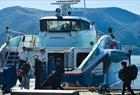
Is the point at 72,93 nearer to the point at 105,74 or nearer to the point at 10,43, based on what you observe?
the point at 105,74

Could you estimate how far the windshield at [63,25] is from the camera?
106ft

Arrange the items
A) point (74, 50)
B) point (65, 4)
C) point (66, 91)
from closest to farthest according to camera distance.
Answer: point (66, 91)
point (74, 50)
point (65, 4)

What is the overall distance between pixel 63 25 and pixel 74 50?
3.03m

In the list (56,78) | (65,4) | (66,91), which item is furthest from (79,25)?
(66,91)

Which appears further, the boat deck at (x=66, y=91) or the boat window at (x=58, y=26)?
the boat window at (x=58, y=26)

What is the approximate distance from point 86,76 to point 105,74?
6.83 ft

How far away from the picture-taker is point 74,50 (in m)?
29.8

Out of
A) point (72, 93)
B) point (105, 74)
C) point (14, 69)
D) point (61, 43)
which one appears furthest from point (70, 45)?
point (72, 93)

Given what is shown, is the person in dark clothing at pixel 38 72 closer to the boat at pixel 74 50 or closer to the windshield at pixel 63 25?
the boat at pixel 74 50

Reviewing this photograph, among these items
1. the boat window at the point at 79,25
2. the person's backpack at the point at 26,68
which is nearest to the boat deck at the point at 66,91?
the person's backpack at the point at 26,68

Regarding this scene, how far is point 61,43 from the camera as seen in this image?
31.3m

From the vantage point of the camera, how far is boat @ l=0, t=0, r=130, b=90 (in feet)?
90.0

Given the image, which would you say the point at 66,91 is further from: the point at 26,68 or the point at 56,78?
the point at 26,68

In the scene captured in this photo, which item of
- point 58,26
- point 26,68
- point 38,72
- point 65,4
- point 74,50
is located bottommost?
point 38,72
